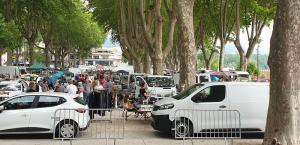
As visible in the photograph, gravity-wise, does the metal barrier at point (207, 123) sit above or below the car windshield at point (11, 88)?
below

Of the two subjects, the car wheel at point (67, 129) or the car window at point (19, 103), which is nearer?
the car wheel at point (67, 129)

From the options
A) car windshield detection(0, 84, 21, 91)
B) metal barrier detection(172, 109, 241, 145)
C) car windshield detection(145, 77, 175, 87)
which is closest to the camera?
metal barrier detection(172, 109, 241, 145)

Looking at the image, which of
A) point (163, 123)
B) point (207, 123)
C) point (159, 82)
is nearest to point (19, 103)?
point (163, 123)

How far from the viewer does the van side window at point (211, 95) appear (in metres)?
15.7

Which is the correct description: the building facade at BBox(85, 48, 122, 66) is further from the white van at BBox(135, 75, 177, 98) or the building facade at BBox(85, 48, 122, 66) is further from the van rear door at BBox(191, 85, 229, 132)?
the van rear door at BBox(191, 85, 229, 132)

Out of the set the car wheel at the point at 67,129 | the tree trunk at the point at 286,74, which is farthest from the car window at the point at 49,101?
the tree trunk at the point at 286,74

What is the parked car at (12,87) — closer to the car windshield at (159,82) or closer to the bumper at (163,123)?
the car windshield at (159,82)

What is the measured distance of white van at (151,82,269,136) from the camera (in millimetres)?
15531

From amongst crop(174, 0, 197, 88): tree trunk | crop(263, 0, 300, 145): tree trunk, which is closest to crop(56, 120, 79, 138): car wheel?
crop(263, 0, 300, 145): tree trunk

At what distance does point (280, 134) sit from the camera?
10898 mm

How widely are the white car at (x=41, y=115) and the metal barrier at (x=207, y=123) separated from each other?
2.62m

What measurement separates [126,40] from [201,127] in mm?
31732

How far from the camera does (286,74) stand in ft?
35.3

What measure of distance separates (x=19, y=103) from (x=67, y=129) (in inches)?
62.3
